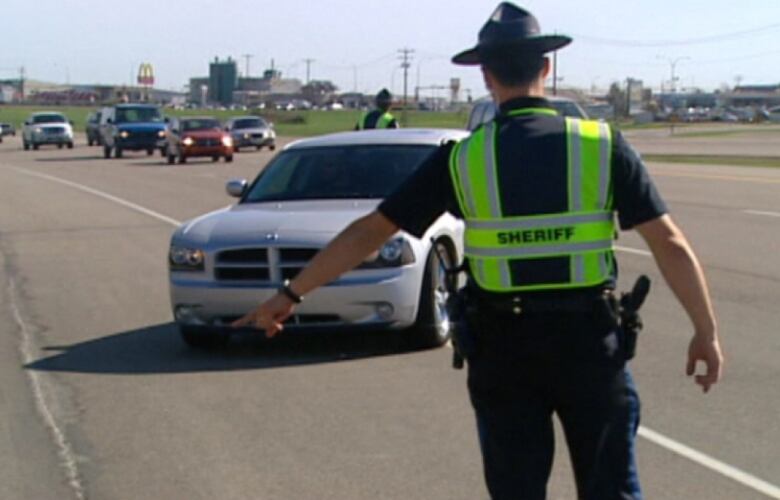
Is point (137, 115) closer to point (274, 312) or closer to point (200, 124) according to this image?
point (200, 124)

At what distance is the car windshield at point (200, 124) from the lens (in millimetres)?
45969

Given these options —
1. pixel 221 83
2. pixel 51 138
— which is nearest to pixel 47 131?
pixel 51 138

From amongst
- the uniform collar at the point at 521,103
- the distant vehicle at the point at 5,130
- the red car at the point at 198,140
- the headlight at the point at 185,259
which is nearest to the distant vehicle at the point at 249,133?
the red car at the point at 198,140

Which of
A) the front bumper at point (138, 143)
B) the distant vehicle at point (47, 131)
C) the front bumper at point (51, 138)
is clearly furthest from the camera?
the front bumper at point (51, 138)

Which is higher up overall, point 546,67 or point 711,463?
point 546,67

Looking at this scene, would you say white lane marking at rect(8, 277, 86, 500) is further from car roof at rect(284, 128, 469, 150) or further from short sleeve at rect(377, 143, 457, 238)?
short sleeve at rect(377, 143, 457, 238)

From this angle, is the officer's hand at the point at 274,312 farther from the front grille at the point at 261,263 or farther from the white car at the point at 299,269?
the front grille at the point at 261,263

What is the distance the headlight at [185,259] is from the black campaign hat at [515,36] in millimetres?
6142

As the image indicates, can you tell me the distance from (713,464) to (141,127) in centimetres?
4664

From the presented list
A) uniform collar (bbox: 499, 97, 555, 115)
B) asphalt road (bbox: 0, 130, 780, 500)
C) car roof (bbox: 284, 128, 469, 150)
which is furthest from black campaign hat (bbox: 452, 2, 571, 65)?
car roof (bbox: 284, 128, 469, 150)

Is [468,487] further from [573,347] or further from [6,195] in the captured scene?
[6,195]

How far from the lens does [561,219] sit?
156 inches

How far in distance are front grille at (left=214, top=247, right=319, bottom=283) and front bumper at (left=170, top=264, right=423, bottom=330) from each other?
8 centimetres

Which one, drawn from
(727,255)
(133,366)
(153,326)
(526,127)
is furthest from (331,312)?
(727,255)
